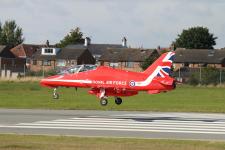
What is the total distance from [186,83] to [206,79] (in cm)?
219

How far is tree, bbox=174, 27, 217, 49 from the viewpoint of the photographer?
480ft

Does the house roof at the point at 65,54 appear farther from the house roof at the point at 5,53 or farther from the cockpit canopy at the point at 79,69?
the cockpit canopy at the point at 79,69

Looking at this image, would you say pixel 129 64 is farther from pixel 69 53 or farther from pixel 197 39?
pixel 197 39

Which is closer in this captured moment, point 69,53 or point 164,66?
point 164,66

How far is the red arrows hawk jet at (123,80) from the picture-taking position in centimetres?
2923

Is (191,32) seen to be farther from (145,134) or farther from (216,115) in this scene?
(145,134)

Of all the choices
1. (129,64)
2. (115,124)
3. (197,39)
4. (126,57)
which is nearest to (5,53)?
(126,57)

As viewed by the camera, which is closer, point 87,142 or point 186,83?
point 87,142

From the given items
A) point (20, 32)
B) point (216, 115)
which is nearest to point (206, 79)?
point (216, 115)

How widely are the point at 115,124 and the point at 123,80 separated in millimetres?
2974

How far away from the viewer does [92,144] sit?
1991 centimetres

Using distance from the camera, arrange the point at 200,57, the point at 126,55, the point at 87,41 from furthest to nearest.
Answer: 1. the point at 87,41
2. the point at 126,55
3. the point at 200,57

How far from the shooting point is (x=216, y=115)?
33688mm

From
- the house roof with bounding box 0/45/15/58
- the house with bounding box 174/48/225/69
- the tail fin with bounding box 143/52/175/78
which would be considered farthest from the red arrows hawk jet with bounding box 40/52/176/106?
the house roof with bounding box 0/45/15/58
